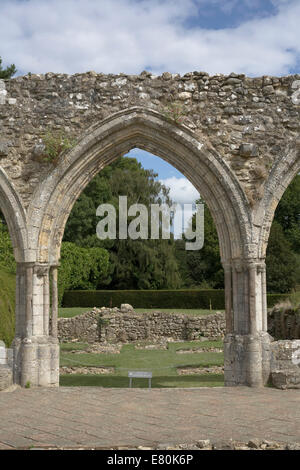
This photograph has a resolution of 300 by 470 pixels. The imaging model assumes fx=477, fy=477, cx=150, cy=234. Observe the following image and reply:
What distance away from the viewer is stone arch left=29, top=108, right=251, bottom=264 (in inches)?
272

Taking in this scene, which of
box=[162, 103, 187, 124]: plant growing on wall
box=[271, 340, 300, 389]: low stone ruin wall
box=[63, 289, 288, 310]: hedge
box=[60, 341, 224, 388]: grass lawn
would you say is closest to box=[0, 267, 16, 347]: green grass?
box=[60, 341, 224, 388]: grass lawn

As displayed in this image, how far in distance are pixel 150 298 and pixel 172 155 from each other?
46.9 feet

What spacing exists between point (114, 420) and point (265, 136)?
4484 millimetres

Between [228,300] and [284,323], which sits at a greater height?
[228,300]

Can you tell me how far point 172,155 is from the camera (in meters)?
7.25

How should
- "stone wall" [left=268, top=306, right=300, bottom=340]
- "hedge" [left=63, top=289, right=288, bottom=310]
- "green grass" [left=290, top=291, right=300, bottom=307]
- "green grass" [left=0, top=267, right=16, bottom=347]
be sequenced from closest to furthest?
"green grass" [left=0, top=267, right=16, bottom=347]
"stone wall" [left=268, top=306, right=300, bottom=340]
"green grass" [left=290, top=291, right=300, bottom=307]
"hedge" [left=63, top=289, right=288, bottom=310]

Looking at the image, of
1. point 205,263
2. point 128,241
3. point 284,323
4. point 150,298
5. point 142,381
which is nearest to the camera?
point 142,381

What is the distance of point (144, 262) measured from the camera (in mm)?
23828

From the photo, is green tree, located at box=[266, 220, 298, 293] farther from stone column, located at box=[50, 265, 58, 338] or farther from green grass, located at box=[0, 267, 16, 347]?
stone column, located at box=[50, 265, 58, 338]

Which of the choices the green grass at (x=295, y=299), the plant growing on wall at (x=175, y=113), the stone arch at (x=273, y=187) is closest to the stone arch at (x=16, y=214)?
the plant growing on wall at (x=175, y=113)

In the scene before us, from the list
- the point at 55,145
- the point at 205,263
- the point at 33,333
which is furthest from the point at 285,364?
the point at 205,263

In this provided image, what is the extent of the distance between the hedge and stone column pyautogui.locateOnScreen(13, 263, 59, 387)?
13.8 m

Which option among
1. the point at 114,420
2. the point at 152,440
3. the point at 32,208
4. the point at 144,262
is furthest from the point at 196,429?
the point at 144,262

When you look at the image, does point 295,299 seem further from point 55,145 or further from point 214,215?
point 55,145
